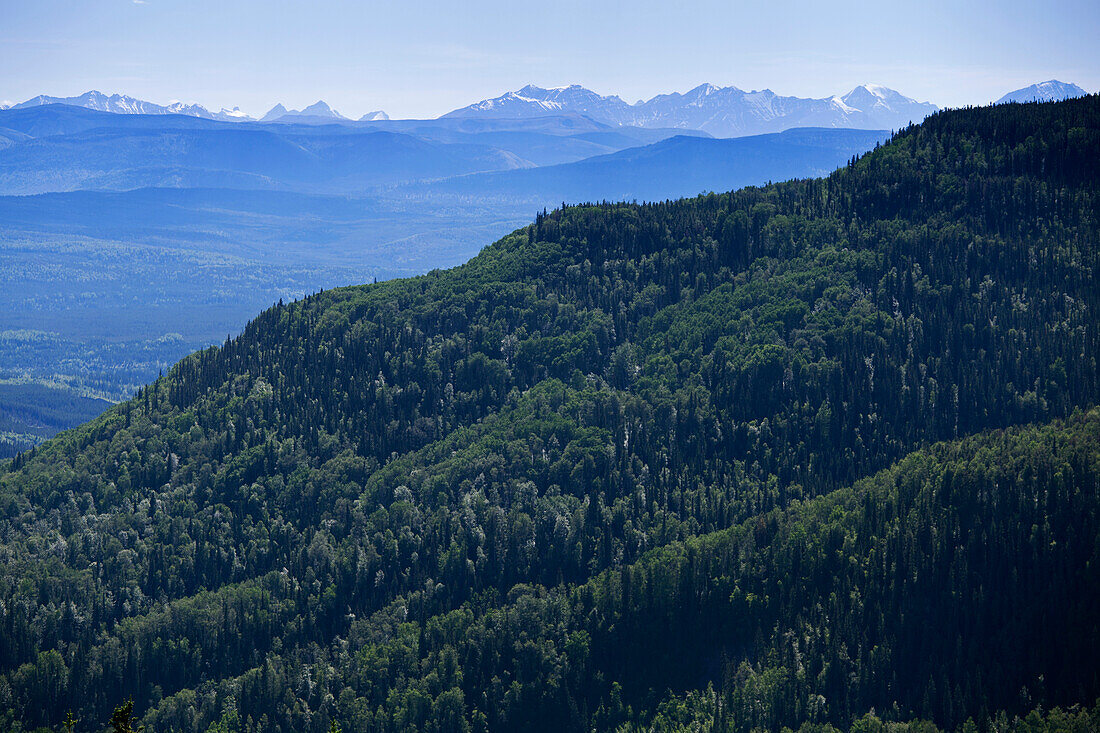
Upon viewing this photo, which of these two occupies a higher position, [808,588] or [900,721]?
[808,588]

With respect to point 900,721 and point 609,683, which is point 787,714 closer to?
point 900,721

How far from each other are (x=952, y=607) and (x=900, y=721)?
2248 cm

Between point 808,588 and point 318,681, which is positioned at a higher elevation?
point 808,588

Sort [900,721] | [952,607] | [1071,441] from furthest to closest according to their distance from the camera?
1. [1071,441]
2. [952,607]
3. [900,721]

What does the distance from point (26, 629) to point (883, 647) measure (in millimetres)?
149094

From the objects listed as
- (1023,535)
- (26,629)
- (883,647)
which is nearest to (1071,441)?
(1023,535)

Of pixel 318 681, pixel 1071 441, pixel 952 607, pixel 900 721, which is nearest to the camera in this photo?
pixel 900 721

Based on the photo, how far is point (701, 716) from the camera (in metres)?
165

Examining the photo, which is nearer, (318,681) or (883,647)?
(883,647)

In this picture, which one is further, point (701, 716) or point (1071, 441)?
point (1071, 441)

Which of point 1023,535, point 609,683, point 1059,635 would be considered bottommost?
point 609,683

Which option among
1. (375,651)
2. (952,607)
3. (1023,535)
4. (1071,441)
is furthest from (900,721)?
(375,651)

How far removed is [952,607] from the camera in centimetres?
17075

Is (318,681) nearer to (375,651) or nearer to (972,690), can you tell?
(375,651)
